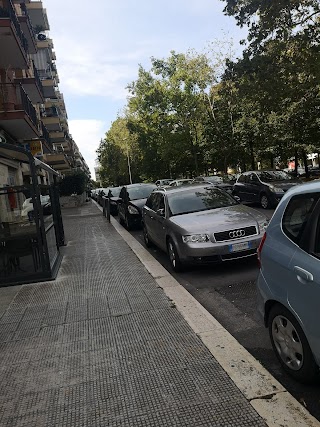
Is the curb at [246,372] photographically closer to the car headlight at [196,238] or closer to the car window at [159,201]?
the car headlight at [196,238]

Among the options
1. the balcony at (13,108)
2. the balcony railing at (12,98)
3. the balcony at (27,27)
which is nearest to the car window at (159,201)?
the balcony at (13,108)

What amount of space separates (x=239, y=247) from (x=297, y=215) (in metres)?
3.28

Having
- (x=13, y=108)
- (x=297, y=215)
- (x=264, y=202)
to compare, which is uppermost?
(x=13, y=108)

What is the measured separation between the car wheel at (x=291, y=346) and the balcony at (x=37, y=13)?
118 feet

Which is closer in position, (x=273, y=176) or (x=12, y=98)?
(x=273, y=176)

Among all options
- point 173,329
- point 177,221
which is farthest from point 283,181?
point 173,329

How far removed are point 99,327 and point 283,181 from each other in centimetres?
1230

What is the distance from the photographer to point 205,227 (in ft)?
21.5

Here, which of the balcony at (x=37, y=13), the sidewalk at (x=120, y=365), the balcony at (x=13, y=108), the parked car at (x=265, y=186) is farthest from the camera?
the balcony at (x=37, y=13)

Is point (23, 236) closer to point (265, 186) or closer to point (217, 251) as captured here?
point (217, 251)

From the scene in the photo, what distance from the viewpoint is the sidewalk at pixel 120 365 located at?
111 inches

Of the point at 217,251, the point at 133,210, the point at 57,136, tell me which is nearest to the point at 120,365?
the point at 217,251

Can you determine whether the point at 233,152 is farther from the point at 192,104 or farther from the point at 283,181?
the point at 283,181

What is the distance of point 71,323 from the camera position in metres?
4.73
